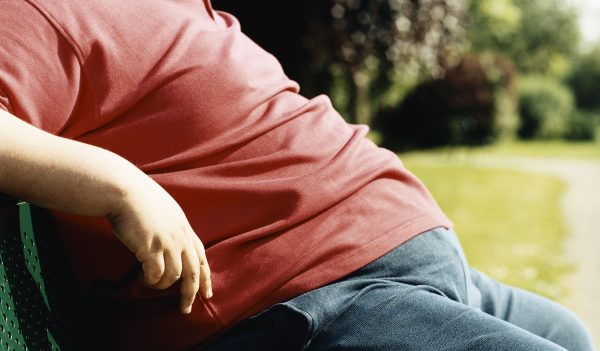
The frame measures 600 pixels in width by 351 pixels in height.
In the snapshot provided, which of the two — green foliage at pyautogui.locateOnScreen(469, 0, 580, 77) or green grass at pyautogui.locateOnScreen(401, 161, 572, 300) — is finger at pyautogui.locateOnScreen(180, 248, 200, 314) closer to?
green grass at pyautogui.locateOnScreen(401, 161, 572, 300)

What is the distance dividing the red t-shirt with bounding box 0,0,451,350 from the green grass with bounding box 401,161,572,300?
402 cm

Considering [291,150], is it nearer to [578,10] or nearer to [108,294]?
[108,294]

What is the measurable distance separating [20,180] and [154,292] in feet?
0.98

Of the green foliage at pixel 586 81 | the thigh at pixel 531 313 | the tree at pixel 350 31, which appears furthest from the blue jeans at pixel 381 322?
A: the green foliage at pixel 586 81

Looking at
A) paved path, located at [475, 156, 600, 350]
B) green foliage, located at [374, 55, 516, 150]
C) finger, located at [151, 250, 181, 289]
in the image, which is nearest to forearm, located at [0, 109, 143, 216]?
finger, located at [151, 250, 181, 289]

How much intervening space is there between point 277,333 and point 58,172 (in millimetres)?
413

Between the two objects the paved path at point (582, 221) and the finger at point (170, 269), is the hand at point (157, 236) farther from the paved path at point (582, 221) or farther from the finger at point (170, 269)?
the paved path at point (582, 221)

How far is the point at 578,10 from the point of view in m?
40.9

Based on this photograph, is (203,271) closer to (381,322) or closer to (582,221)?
(381,322)

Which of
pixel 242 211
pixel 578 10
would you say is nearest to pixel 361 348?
pixel 242 211

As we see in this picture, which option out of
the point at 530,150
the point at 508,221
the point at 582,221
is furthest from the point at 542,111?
the point at 508,221

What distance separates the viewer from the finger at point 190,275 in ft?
3.69

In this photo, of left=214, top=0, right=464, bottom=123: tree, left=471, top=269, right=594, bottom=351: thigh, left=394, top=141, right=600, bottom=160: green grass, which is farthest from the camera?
left=394, top=141, right=600, bottom=160: green grass

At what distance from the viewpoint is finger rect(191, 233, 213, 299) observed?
3.77 ft
